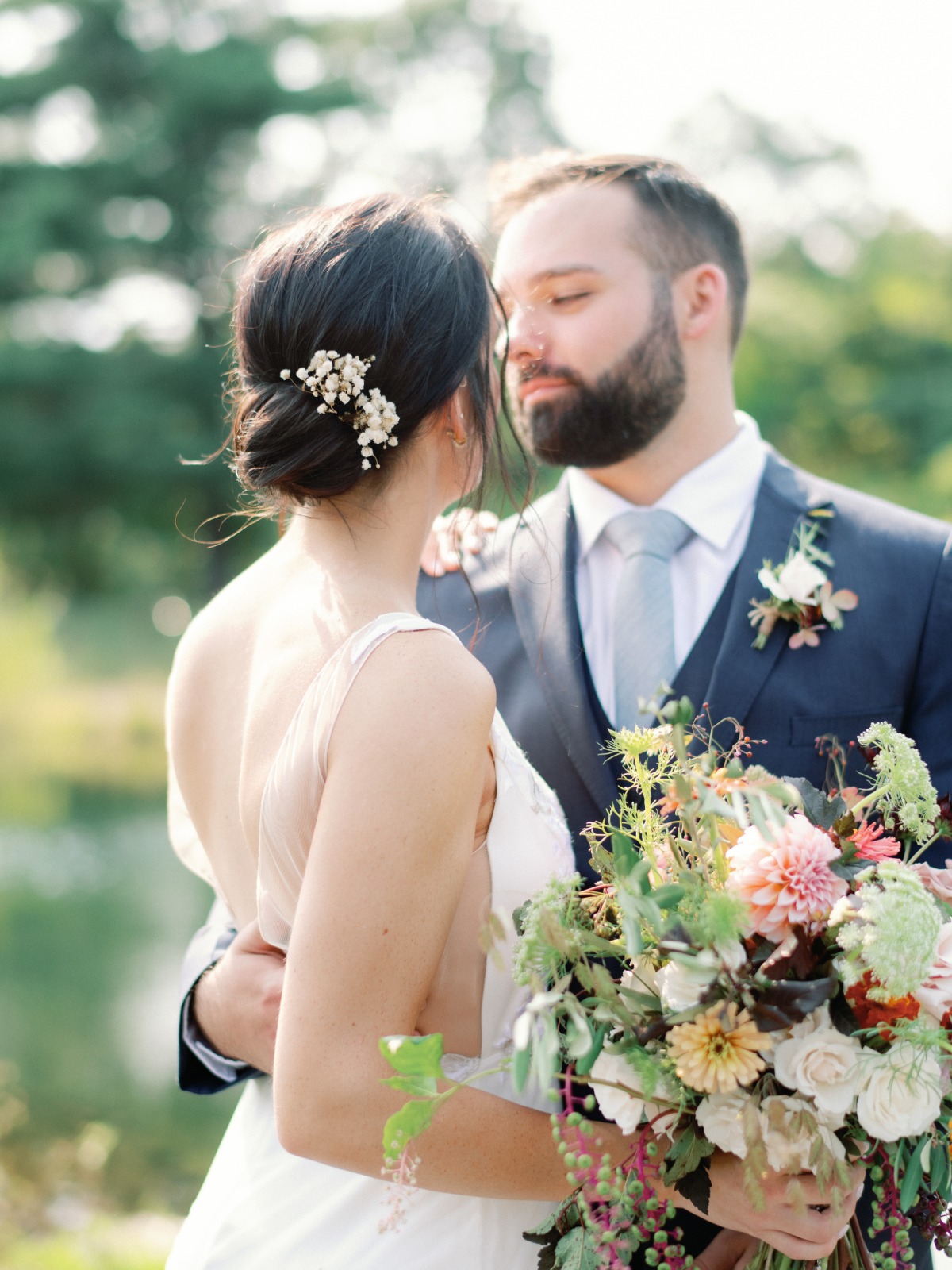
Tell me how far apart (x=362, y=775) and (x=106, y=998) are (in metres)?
10.1

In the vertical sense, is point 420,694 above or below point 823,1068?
above

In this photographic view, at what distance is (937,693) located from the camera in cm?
251

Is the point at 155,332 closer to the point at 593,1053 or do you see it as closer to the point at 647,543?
the point at 647,543

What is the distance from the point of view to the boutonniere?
2.56 m

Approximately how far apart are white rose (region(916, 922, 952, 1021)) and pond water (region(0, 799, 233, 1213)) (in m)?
5.27

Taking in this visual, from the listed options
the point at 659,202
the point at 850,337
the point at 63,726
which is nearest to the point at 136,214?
the point at 63,726

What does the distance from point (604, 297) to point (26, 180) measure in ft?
70.3

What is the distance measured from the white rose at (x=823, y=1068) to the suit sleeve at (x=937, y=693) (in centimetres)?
115

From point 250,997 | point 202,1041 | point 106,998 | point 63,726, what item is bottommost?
point 63,726

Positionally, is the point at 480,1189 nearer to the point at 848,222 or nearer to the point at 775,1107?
the point at 775,1107

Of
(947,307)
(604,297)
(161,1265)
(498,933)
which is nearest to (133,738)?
(947,307)

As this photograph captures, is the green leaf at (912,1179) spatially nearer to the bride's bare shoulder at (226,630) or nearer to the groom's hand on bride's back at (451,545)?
the bride's bare shoulder at (226,630)

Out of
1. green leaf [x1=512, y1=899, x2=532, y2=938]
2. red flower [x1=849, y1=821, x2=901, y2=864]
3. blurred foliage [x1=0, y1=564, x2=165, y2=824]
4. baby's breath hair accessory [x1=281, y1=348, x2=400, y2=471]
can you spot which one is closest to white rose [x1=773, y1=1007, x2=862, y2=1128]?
red flower [x1=849, y1=821, x2=901, y2=864]

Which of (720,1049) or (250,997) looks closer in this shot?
(720,1049)
